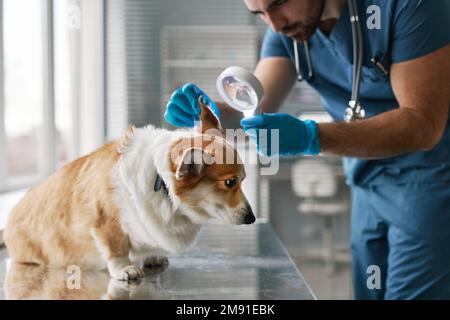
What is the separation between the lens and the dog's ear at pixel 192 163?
862 millimetres

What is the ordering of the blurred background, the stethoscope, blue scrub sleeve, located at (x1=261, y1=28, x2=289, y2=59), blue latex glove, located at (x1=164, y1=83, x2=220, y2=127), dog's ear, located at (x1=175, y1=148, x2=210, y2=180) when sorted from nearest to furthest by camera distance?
dog's ear, located at (x1=175, y1=148, x2=210, y2=180) < blue latex glove, located at (x1=164, y1=83, x2=220, y2=127) < the stethoscope < the blurred background < blue scrub sleeve, located at (x1=261, y1=28, x2=289, y2=59)

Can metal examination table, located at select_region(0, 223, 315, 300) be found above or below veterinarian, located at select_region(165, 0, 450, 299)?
below

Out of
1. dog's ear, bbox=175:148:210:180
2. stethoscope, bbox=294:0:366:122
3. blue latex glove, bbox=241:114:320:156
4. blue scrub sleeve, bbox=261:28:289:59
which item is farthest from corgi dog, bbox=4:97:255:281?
blue scrub sleeve, bbox=261:28:289:59

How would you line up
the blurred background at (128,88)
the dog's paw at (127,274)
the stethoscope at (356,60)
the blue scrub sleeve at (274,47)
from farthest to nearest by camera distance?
the blue scrub sleeve at (274,47), the blurred background at (128,88), the stethoscope at (356,60), the dog's paw at (127,274)

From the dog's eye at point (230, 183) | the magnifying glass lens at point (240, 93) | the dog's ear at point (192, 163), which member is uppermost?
the magnifying glass lens at point (240, 93)

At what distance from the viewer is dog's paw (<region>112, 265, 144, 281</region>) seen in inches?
38.6

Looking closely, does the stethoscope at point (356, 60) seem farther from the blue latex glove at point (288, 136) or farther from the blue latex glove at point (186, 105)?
the blue latex glove at point (186, 105)

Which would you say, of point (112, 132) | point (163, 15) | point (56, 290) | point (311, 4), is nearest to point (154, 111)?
point (163, 15)

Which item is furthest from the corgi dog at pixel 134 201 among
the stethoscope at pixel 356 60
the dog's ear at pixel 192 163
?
the stethoscope at pixel 356 60

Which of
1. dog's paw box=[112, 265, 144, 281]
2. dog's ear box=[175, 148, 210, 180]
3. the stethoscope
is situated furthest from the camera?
the stethoscope

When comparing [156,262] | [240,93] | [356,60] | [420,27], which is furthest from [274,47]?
[156,262]

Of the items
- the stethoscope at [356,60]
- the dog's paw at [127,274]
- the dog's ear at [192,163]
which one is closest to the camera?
the dog's ear at [192,163]

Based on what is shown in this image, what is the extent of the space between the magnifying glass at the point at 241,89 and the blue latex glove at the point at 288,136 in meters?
0.05

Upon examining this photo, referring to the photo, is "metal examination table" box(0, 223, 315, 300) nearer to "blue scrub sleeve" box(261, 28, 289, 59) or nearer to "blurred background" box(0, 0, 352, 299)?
"blurred background" box(0, 0, 352, 299)
